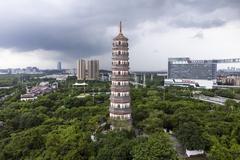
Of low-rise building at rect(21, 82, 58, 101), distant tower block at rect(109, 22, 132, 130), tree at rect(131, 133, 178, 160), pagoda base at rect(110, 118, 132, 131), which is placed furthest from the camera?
low-rise building at rect(21, 82, 58, 101)

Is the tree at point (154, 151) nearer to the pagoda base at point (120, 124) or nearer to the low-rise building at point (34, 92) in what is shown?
the pagoda base at point (120, 124)

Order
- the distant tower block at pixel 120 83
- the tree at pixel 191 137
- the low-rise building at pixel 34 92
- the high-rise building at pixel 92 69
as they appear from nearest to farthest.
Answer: the tree at pixel 191 137
the distant tower block at pixel 120 83
the low-rise building at pixel 34 92
the high-rise building at pixel 92 69

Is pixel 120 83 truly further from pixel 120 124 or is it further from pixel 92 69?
pixel 92 69

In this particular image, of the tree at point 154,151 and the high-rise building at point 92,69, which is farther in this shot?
the high-rise building at point 92,69

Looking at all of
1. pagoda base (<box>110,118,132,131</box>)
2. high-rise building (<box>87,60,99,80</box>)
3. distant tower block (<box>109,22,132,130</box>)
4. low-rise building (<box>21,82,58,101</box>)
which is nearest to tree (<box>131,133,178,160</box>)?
pagoda base (<box>110,118,132,131</box>)

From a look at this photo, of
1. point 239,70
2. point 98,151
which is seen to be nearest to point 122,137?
point 98,151

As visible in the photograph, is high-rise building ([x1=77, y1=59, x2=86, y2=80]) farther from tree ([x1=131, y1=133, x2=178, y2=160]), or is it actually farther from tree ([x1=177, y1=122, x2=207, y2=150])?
tree ([x1=131, y1=133, x2=178, y2=160])

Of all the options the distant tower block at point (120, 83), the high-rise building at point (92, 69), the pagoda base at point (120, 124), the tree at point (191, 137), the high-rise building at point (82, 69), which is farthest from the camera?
the high-rise building at point (92, 69)

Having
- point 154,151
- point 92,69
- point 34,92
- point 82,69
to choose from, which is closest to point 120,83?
point 154,151

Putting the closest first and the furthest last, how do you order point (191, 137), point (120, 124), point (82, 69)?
point (191, 137) → point (120, 124) → point (82, 69)

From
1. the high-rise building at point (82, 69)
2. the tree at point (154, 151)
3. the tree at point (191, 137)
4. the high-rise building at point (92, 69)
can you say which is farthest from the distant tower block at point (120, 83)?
the high-rise building at point (92, 69)
